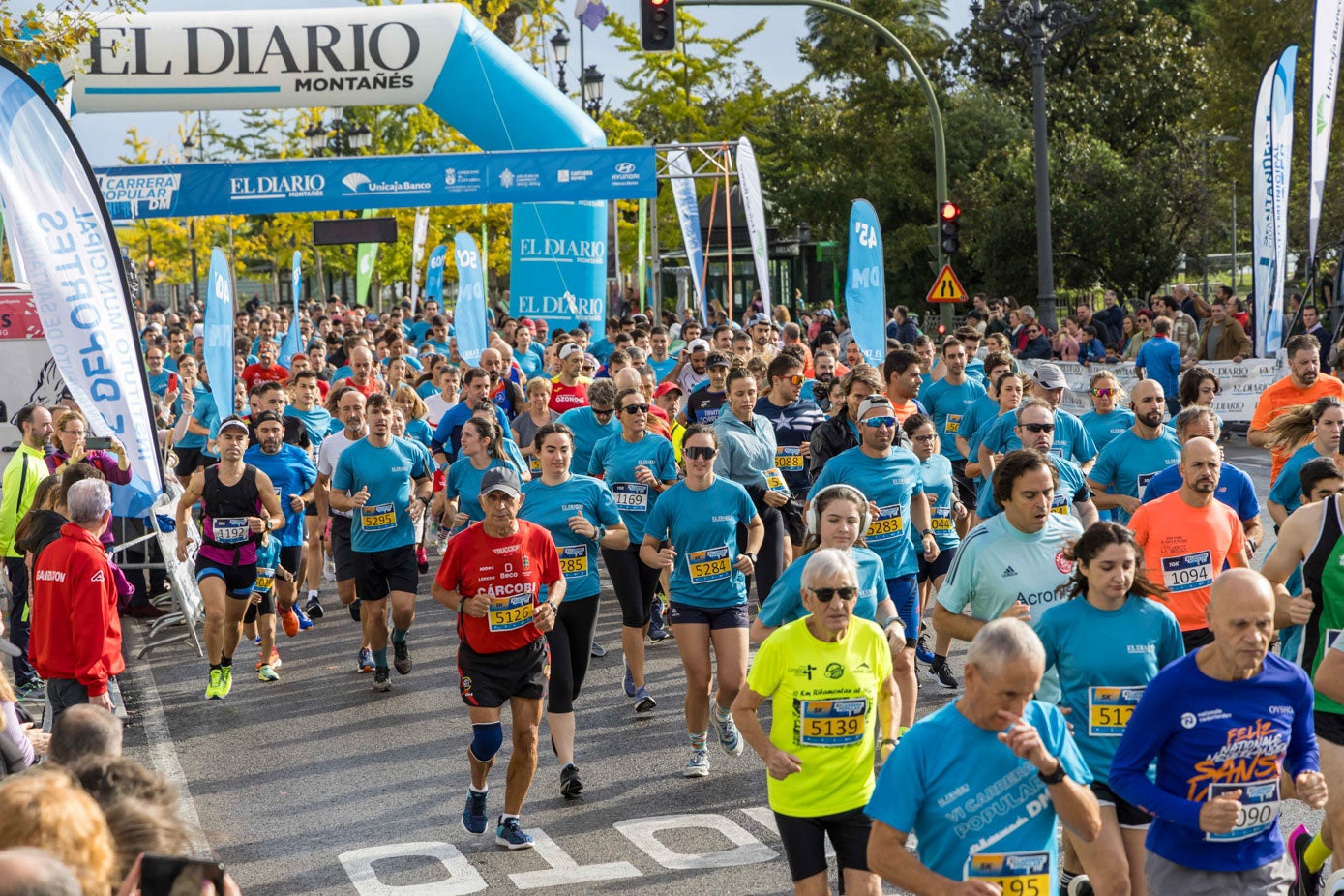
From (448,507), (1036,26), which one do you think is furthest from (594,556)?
(1036,26)

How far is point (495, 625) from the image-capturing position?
720 cm

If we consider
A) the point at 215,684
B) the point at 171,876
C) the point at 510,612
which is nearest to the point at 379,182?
the point at 215,684

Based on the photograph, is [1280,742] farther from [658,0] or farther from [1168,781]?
[658,0]

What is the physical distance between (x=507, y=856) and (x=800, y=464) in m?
4.63

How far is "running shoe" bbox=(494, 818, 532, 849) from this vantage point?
23.1 feet

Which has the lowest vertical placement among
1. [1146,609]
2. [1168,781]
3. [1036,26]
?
[1168,781]

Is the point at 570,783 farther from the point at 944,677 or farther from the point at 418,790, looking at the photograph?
the point at 944,677

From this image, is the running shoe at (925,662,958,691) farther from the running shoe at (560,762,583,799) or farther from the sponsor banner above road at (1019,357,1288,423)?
the sponsor banner above road at (1019,357,1288,423)

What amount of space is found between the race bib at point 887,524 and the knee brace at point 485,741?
2337mm

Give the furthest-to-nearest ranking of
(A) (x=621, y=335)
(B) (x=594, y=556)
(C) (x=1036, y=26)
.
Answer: (C) (x=1036, y=26), (A) (x=621, y=335), (B) (x=594, y=556)

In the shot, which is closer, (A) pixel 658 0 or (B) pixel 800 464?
(B) pixel 800 464

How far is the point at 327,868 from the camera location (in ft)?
22.5

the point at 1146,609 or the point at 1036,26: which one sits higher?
the point at 1036,26

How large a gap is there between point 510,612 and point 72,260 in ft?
13.0
